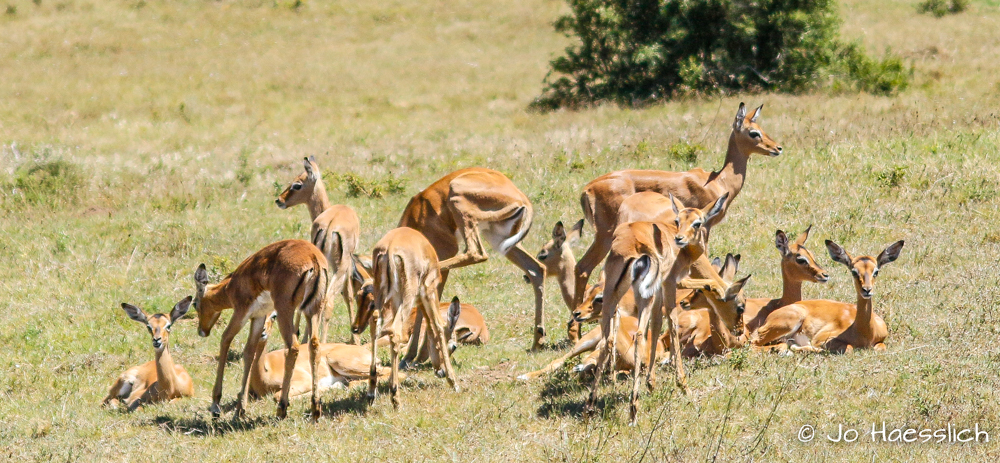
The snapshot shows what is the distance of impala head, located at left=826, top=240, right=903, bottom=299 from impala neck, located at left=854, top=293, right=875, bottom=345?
66 millimetres

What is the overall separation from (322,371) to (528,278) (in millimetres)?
2728

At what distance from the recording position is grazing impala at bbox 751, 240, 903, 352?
816 centimetres

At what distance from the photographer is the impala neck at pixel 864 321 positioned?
8.11 meters

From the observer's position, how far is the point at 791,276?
9297mm

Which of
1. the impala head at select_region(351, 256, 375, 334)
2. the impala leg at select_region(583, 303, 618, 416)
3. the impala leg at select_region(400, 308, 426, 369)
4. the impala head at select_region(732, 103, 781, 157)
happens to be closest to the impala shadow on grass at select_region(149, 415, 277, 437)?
the impala head at select_region(351, 256, 375, 334)

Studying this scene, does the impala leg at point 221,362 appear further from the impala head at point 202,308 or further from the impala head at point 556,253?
the impala head at point 556,253

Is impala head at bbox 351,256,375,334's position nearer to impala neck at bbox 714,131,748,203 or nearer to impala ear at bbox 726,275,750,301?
impala ear at bbox 726,275,750,301

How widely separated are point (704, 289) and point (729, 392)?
1.43 meters

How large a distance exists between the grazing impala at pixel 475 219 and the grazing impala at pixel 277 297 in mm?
2209

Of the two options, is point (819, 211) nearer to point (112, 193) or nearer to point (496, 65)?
point (112, 193)

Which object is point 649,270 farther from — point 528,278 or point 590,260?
point 528,278

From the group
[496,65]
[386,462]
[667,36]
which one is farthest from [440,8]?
[386,462]

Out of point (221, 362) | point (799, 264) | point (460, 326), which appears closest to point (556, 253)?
point (460, 326)

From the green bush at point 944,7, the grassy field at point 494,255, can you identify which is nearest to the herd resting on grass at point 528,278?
the grassy field at point 494,255
